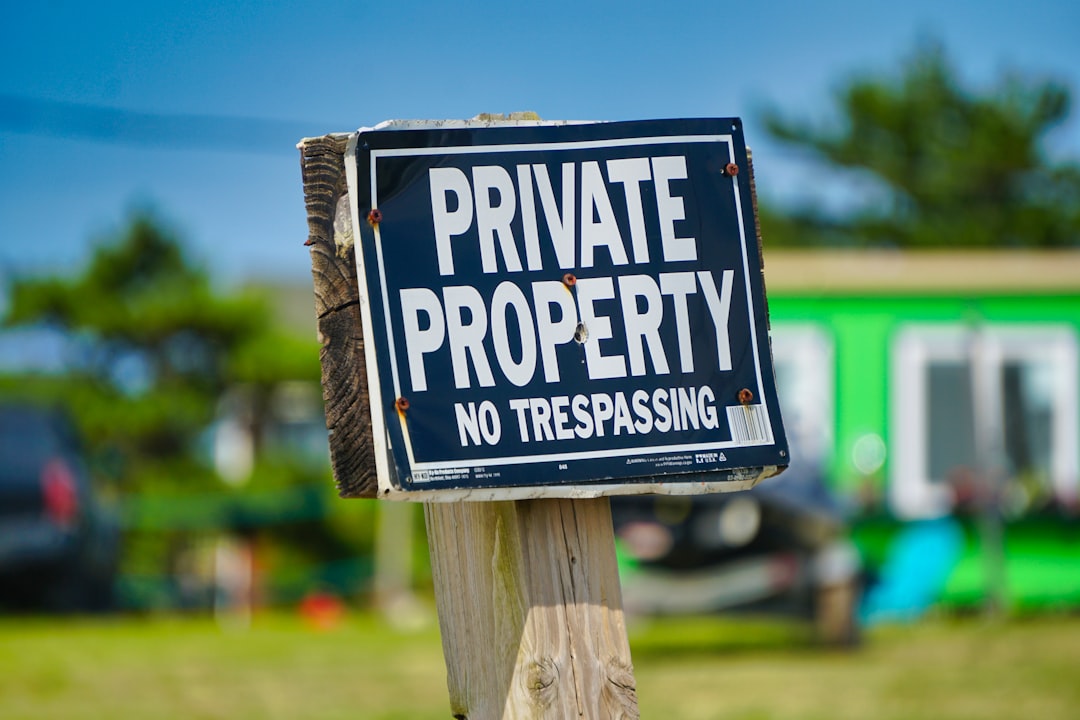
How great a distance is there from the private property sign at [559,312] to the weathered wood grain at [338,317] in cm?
4

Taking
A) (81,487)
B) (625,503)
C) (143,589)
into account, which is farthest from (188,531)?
(625,503)

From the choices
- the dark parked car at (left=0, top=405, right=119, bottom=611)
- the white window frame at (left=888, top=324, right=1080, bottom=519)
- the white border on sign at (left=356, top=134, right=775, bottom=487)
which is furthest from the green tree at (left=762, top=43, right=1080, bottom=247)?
the white border on sign at (left=356, top=134, right=775, bottom=487)

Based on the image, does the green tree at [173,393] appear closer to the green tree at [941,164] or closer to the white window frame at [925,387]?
the white window frame at [925,387]

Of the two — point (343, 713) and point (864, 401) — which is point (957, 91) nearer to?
point (864, 401)

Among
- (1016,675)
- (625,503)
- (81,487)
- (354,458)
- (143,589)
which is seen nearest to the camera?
(354,458)

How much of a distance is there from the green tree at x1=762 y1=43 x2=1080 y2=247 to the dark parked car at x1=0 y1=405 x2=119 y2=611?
2404 cm

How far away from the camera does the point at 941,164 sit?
111 feet

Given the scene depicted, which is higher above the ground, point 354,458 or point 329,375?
point 329,375

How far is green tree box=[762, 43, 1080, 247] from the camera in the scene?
105ft

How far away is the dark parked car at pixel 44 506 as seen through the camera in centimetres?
1098

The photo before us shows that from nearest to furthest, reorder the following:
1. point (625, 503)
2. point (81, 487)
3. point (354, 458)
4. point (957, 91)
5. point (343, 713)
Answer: point (354, 458), point (343, 713), point (625, 503), point (81, 487), point (957, 91)

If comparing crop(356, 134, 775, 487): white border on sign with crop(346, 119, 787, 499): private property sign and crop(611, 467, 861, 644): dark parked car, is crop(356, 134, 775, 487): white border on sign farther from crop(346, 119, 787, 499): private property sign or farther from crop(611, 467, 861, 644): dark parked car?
crop(611, 467, 861, 644): dark parked car

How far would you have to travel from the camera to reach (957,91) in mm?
34938

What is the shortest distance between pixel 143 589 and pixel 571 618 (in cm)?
1325
